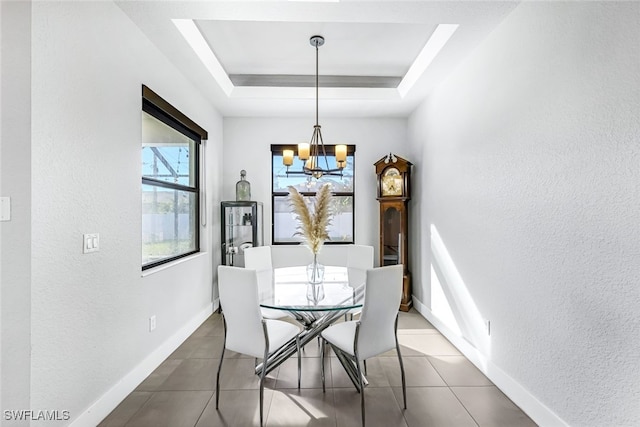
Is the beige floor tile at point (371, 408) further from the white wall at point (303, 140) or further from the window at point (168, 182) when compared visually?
the white wall at point (303, 140)

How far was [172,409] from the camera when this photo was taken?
2082 millimetres

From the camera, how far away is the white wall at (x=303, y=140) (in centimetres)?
455

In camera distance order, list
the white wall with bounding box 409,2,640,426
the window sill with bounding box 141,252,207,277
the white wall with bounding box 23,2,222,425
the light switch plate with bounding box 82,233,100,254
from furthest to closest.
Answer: the window sill with bounding box 141,252,207,277
the light switch plate with bounding box 82,233,100,254
the white wall with bounding box 23,2,222,425
the white wall with bounding box 409,2,640,426

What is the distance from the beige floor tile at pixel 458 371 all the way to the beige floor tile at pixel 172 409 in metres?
1.74

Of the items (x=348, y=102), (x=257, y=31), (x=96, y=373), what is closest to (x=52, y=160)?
(x=96, y=373)

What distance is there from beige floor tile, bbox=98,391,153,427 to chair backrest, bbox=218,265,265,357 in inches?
29.5

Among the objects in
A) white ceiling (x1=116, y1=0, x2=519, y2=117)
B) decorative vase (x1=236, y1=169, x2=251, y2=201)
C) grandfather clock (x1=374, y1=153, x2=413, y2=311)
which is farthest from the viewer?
decorative vase (x1=236, y1=169, x2=251, y2=201)

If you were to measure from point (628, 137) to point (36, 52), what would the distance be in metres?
2.71

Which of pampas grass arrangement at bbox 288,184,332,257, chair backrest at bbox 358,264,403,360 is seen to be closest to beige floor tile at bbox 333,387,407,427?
chair backrest at bbox 358,264,403,360

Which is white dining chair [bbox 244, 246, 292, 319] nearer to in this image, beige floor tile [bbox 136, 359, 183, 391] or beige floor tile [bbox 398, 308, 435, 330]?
beige floor tile [bbox 136, 359, 183, 391]

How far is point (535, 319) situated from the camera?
78.0 inches

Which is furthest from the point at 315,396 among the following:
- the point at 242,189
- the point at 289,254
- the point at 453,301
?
the point at 242,189

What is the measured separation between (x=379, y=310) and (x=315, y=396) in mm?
798

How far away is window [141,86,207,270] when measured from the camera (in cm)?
270
